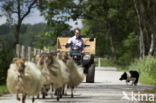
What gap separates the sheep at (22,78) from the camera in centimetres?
1786

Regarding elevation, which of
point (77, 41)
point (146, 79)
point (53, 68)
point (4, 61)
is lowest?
point (146, 79)

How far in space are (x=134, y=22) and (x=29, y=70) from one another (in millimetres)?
73170

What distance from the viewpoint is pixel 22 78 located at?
18031 mm

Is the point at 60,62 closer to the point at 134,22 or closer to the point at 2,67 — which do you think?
the point at 2,67

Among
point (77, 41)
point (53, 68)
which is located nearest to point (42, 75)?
point (53, 68)

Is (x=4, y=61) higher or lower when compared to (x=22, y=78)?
lower

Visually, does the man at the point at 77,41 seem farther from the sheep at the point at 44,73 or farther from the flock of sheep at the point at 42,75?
the sheep at the point at 44,73

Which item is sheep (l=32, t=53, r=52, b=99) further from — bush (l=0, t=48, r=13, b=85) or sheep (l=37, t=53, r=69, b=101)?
bush (l=0, t=48, r=13, b=85)

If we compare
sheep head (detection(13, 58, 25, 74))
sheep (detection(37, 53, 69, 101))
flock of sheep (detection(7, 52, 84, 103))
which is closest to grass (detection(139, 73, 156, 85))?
flock of sheep (detection(7, 52, 84, 103))

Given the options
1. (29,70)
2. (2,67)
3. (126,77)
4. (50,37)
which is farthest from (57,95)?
(50,37)

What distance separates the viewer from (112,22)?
9462 centimetres

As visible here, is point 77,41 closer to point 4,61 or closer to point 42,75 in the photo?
point 4,61

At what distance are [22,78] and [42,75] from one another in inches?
90.6

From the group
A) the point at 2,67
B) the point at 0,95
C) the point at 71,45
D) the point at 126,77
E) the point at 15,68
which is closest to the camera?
the point at 15,68
